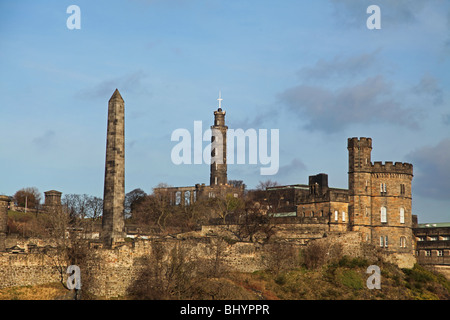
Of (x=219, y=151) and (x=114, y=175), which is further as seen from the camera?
Answer: (x=219, y=151)

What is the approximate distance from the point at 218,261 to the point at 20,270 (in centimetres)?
1616

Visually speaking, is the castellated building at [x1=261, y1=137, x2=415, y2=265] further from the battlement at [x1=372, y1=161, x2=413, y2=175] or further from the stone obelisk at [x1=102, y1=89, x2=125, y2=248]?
the stone obelisk at [x1=102, y1=89, x2=125, y2=248]

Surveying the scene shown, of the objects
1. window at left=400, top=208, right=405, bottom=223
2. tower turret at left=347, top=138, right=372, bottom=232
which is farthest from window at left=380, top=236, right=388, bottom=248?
window at left=400, top=208, right=405, bottom=223

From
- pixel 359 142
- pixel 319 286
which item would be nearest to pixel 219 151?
pixel 359 142

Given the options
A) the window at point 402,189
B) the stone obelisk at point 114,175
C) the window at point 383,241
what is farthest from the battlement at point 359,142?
the stone obelisk at point 114,175

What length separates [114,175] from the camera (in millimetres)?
59219

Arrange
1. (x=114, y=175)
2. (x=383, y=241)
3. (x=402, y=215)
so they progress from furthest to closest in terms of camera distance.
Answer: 1. (x=402, y=215)
2. (x=383, y=241)
3. (x=114, y=175)

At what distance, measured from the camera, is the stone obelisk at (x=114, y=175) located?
5881 cm

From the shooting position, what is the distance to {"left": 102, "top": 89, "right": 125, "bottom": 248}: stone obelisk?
193 feet

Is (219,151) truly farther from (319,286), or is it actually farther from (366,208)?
(319,286)

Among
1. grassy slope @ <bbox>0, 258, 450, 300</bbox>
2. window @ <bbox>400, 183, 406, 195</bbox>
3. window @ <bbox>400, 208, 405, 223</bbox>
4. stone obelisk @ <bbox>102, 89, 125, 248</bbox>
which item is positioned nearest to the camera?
grassy slope @ <bbox>0, 258, 450, 300</bbox>

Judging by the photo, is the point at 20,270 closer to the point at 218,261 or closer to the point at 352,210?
the point at 218,261

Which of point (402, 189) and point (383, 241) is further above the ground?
point (402, 189)

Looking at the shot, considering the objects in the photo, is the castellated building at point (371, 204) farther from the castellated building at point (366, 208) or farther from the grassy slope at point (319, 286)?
the grassy slope at point (319, 286)
